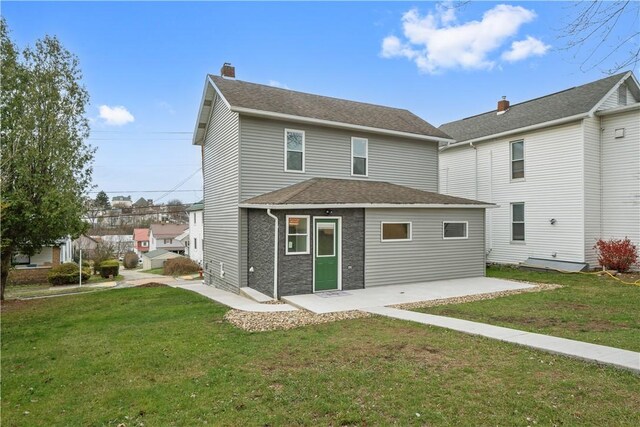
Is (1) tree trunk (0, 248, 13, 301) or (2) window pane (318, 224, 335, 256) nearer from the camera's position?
(2) window pane (318, 224, 335, 256)

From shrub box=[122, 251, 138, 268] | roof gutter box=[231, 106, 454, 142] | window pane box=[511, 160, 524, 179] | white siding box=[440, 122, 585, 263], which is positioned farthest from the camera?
shrub box=[122, 251, 138, 268]

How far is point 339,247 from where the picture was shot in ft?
39.4

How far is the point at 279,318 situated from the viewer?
8.71 metres

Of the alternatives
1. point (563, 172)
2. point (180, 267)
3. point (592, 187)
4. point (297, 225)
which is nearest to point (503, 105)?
point (563, 172)

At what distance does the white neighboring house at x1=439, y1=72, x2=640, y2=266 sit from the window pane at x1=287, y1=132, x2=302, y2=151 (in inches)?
396

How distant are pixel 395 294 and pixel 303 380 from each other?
675 cm

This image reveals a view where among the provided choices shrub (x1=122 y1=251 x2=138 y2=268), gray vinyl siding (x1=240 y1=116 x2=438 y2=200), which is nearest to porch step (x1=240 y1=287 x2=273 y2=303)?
gray vinyl siding (x1=240 y1=116 x2=438 y2=200)

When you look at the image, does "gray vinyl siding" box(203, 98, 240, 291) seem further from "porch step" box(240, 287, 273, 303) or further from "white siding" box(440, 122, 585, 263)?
"white siding" box(440, 122, 585, 263)

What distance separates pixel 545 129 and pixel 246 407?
17024 mm

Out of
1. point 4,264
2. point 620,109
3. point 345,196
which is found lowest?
point 4,264

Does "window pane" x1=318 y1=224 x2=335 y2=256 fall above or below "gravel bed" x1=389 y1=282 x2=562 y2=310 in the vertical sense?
above

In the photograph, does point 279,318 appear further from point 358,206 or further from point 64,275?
point 64,275

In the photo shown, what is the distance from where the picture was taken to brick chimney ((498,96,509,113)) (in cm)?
2031

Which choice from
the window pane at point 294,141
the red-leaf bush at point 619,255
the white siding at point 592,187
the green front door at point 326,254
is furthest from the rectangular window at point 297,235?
the red-leaf bush at point 619,255
